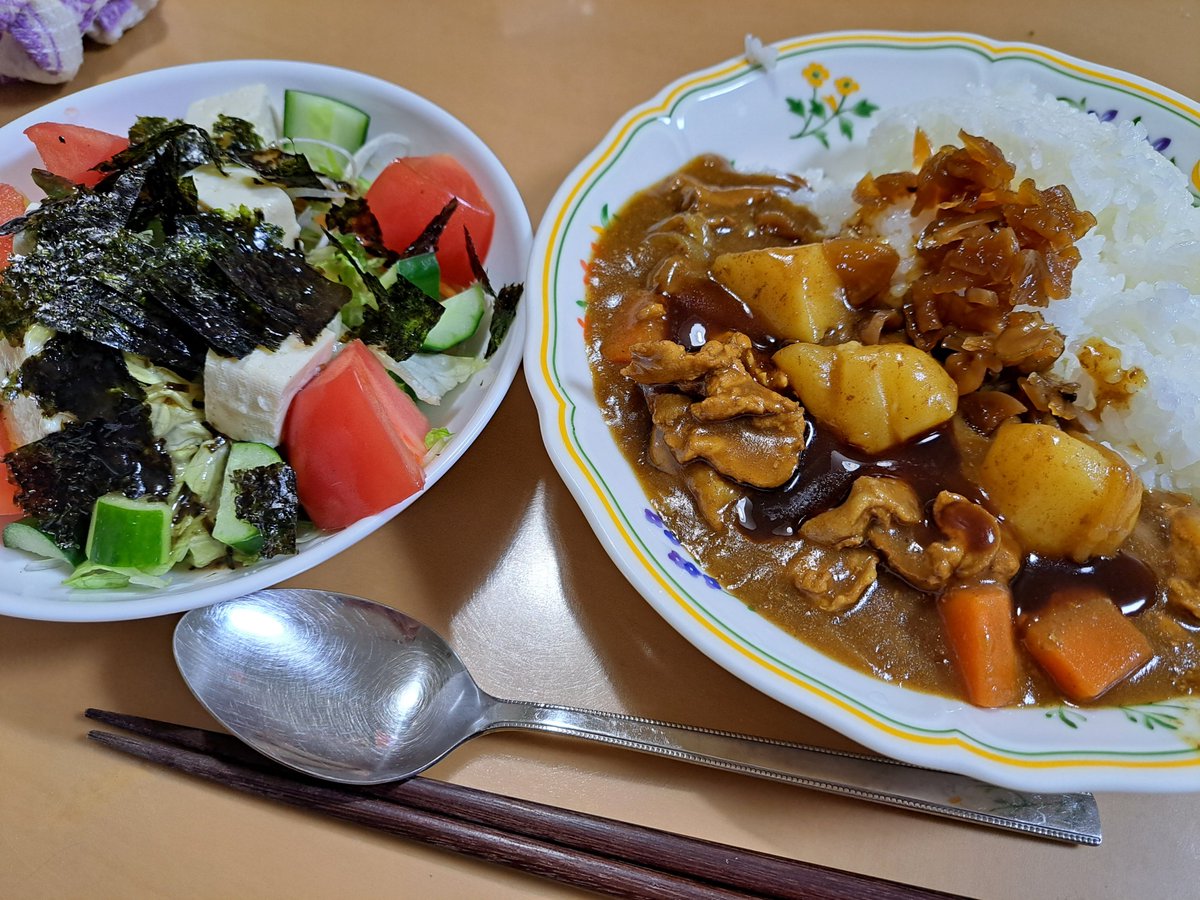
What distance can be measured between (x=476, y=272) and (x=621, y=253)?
0.42m

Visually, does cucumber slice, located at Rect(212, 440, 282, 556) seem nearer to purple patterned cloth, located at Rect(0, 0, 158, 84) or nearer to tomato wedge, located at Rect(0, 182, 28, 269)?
tomato wedge, located at Rect(0, 182, 28, 269)

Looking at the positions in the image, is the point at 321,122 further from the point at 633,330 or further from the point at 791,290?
the point at 791,290

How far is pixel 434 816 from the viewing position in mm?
1646

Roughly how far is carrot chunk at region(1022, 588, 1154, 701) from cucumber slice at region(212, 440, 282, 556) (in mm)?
1715

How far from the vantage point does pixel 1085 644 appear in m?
1.66

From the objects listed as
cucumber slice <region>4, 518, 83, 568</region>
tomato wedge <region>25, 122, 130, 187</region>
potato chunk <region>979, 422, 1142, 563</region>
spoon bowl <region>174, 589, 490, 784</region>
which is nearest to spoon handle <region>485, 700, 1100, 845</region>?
spoon bowl <region>174, 589, 490, 784</region>

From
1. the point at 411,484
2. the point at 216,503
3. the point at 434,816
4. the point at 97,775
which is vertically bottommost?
the point at 97,775

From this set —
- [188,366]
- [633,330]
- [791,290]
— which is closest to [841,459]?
[791,290]

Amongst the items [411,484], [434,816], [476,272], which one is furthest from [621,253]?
[434,816]

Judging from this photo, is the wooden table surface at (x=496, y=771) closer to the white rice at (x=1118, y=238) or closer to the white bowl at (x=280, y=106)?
the white bowl at (x=280, y=106)

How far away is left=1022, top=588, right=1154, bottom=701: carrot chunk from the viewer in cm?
163

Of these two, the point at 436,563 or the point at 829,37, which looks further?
the point at 829,37

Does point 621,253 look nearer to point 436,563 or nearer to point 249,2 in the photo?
point 436,563

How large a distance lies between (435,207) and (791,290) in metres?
1.01
